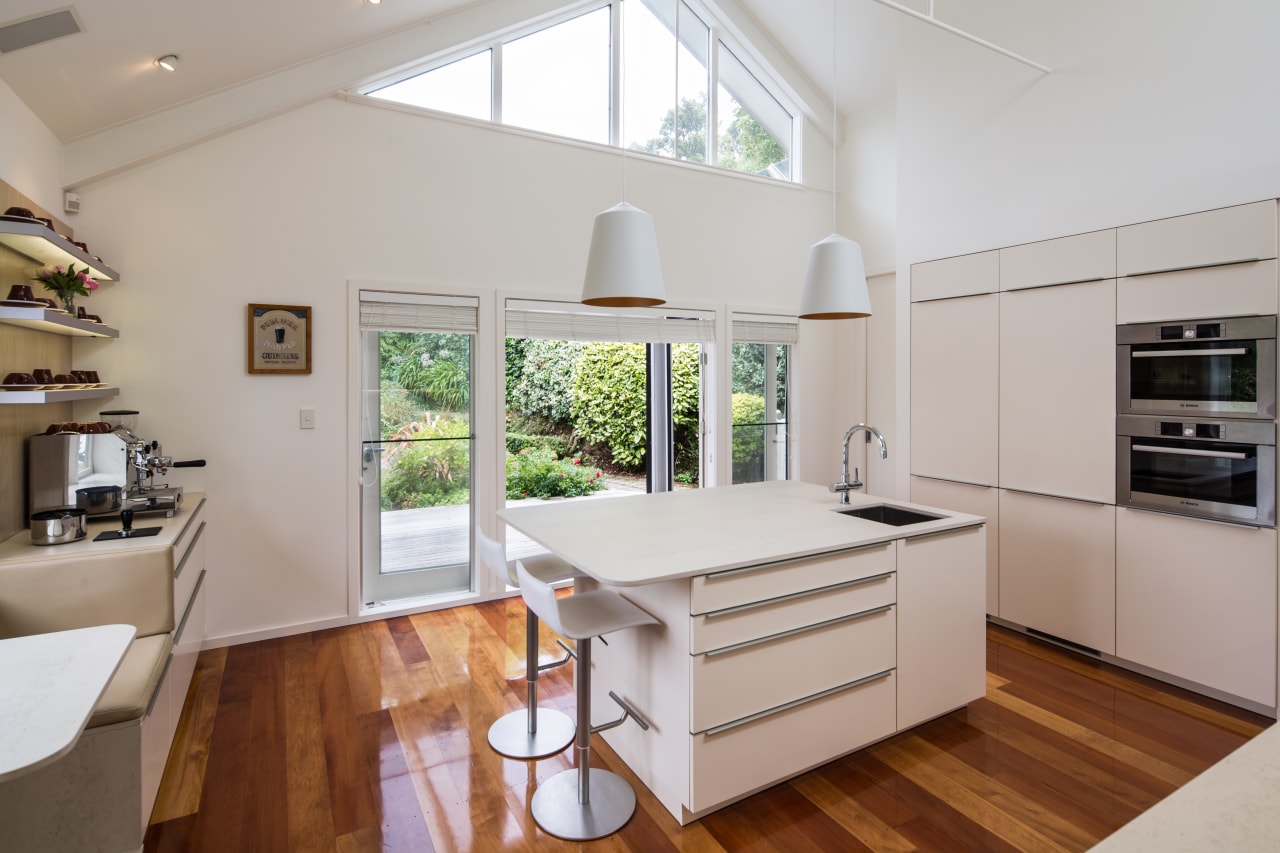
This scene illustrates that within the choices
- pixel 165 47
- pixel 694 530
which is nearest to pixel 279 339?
pixel 165 47

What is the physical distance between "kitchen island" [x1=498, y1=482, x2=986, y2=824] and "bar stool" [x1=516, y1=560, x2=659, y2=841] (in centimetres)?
9

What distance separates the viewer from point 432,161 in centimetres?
393

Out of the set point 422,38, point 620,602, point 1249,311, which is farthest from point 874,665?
point 422,38

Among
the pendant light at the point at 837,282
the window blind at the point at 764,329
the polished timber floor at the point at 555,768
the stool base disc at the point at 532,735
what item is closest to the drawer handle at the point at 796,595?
the polished timber floor at the point at 555,768

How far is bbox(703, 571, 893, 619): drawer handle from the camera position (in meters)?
2.03

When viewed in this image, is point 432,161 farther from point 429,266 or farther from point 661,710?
point 661,710

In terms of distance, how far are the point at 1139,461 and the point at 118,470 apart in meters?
4.62

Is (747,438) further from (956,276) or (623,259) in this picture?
(623,259)

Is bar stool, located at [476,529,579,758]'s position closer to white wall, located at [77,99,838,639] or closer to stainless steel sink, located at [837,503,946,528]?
stainless steel sink, located at [837,503,946,528]

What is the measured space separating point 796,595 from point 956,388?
224 centimetres

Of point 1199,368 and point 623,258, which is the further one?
point 1199,368

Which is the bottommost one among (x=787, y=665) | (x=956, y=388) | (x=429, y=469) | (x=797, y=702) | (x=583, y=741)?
(x=583, y=741)

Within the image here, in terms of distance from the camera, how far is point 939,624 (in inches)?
102

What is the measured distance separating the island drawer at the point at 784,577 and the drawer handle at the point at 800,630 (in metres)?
0.13
